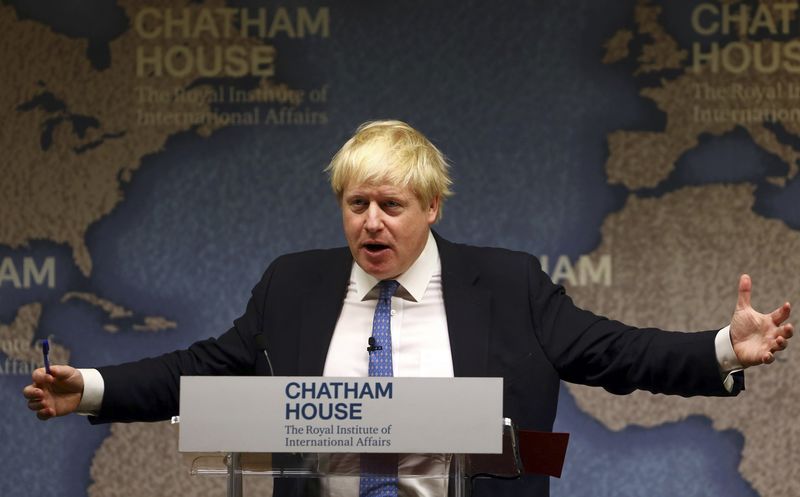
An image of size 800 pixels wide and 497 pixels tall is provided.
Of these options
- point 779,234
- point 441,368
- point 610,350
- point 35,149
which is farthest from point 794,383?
point 35,149

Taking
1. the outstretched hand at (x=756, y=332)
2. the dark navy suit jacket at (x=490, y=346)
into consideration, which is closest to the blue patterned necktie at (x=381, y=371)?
the dark navy suit jacket at (x=490, y=346)

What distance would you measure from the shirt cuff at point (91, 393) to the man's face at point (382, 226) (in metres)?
0.59

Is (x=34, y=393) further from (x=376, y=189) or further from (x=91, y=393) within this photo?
(x=376, y=189)

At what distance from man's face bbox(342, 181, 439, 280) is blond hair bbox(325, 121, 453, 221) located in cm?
2

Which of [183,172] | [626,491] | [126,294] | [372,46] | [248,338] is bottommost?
[626,491]

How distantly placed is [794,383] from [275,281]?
2.04 m

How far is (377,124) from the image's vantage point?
9.31ft

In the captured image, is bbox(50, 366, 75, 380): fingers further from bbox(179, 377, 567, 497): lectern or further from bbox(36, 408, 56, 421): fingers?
bbox(179, 377, 567, 497): lectern

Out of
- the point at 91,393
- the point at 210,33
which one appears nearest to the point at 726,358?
the point at 91,393

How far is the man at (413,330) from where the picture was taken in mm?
2633

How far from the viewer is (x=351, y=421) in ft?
7.13

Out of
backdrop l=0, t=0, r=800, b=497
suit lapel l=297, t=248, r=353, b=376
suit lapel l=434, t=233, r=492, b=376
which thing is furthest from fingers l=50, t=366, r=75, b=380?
backdrop l=0, t=0, r=800, b=497

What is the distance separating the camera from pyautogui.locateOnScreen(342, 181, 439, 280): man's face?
8.81ft

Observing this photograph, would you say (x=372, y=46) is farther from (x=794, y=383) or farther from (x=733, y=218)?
(x=794, y=383)
